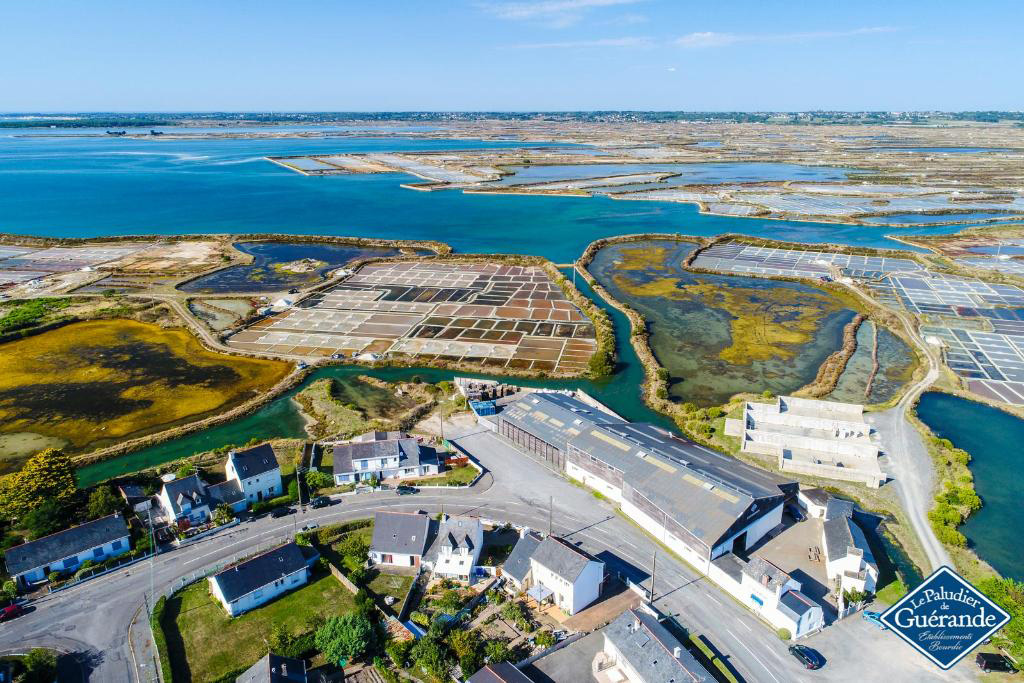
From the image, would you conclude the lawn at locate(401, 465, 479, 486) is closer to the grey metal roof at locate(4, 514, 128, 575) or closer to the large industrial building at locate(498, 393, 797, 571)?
the large industrial building at locate(498, 393, 797, 571)

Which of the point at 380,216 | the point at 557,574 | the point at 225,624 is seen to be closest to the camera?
the point at 225,624

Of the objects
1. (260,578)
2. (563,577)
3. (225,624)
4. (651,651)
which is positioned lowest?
(225,624)

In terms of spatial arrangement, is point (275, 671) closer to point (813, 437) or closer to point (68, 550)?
point (68, 550)

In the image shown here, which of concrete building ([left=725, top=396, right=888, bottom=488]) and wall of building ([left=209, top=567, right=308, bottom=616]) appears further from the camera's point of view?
concrete building ([left=725, top=396, right=888, bottom=488])

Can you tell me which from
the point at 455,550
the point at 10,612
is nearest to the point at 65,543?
the point at 10,612

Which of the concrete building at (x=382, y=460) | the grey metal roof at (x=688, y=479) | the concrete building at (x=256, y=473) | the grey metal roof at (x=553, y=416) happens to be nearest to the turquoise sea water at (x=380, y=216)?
the grey metal roof at (x=553, y=416)

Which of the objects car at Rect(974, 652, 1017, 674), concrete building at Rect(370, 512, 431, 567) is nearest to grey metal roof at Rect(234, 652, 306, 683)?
concrete building at Rect(370, 512, 431, 567)

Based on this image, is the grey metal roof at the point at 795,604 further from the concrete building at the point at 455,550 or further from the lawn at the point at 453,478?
the lawn at the point at 453,478
